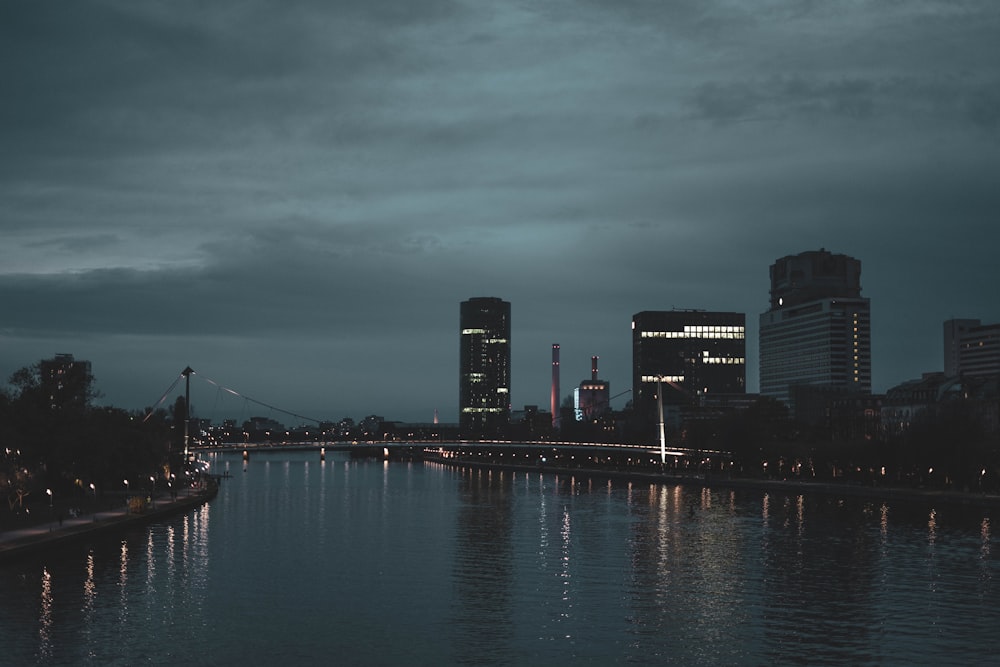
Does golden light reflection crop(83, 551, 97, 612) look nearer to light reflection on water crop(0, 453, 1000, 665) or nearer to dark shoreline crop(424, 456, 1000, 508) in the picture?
light reflection on water crop(0, 453, 1000, 665)

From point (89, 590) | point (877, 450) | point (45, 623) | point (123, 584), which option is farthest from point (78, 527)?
point (877, 450)

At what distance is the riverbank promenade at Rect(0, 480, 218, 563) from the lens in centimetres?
5284

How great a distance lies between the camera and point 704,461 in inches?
6801

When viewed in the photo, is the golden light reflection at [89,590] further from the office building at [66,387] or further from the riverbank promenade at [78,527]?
the office building at [66,387]

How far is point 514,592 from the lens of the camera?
45062mm

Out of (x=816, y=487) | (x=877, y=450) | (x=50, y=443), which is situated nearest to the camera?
(x=50, y=443)

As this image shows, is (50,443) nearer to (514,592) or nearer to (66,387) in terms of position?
(66,387)

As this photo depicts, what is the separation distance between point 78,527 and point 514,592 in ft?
91.3

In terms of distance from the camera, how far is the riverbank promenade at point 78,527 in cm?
5284

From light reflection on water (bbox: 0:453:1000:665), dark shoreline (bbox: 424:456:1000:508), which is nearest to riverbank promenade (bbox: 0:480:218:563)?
light reflection on water (bbox: 0:453:1000:665)

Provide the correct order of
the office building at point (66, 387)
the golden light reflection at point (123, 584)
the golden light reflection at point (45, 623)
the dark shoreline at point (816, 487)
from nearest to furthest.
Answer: the golden light reflection at point (45, 623) < the golden light reflection at point (123, 584) < the office building at point (66, 387) < the dark shoreline at point (816, 487)

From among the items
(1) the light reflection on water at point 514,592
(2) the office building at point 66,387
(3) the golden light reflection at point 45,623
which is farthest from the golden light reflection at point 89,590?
(2) the office building at point 66,387

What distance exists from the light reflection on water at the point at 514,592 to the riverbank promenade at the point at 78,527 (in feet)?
3.55

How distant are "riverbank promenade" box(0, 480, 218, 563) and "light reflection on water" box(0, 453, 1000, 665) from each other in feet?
3.55
